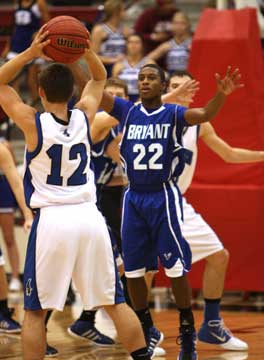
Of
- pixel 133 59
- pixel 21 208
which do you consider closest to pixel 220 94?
pixel 21 208

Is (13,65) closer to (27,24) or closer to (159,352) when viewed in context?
(159,352)

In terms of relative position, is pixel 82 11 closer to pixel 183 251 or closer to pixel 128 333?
pixel 183 251

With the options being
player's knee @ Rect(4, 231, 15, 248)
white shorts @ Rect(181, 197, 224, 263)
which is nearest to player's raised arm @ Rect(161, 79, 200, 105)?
white shorts @ Rect(181, 197, 224, 263)

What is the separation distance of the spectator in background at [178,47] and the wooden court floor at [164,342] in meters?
4.63

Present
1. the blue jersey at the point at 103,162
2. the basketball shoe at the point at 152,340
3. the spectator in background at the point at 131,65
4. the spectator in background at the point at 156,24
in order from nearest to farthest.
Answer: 1. the basketball shoe at the point at 152,340
2. the blue jersey at the point at 103,162
3. the spectator in background at the point at 131,65
4. the spectator in background at the point at 156,24

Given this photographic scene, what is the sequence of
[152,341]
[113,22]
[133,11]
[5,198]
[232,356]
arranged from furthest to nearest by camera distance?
[133,11] < [113,22] < [5,198] < [232,356] < [152,341]

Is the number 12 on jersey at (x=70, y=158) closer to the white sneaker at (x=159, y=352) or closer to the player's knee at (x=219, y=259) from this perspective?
the white sneaker at (x=159, y=352)

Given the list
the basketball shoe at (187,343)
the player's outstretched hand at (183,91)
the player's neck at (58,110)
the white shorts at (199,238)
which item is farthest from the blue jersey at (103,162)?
the player's neck at (58,110)

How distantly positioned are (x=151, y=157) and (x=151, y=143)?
0.09 m

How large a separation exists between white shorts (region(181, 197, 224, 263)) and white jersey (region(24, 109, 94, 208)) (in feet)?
6.38

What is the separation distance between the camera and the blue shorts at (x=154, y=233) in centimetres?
643

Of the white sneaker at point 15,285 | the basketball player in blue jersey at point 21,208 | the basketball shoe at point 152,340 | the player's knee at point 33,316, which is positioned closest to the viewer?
the player's knee at point 33,316

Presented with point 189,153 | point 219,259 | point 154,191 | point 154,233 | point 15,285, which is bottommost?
point 15,285

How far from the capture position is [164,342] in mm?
7344
